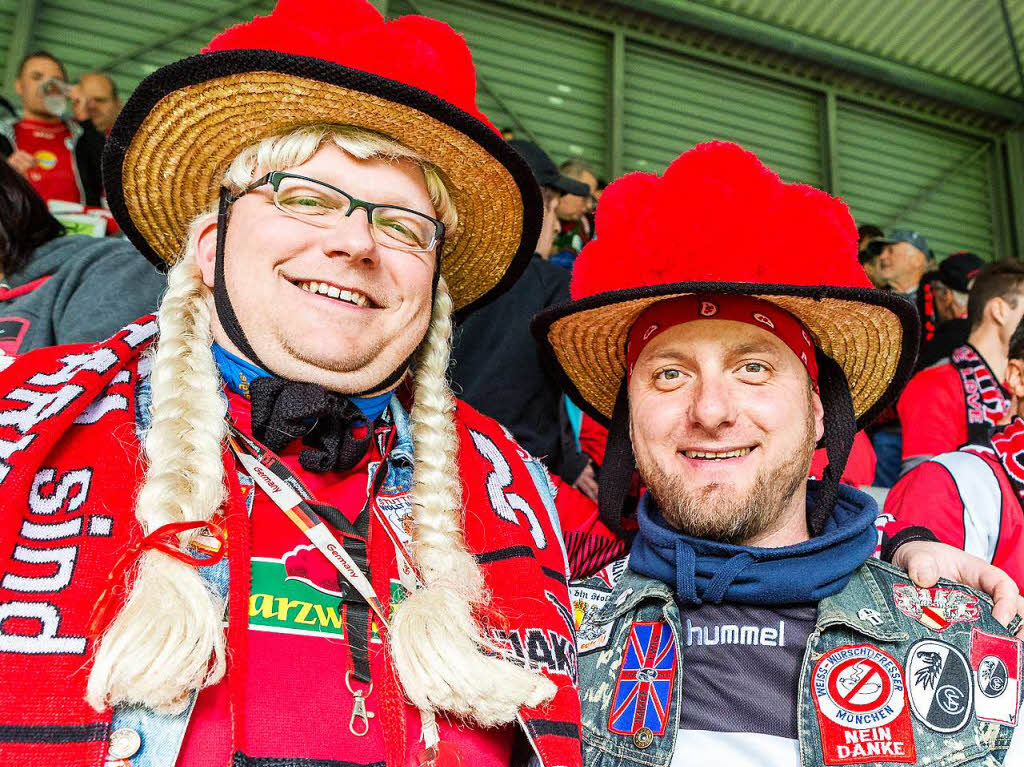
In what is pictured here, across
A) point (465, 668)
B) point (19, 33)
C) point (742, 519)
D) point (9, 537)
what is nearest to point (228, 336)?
point (9, 537)

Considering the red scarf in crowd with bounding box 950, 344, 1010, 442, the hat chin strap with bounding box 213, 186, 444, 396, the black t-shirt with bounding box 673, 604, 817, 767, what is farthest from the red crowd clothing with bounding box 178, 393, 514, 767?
the red scarf in crowd with bounding box 950, 344, 1010, 442

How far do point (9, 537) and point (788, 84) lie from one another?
32.5ft

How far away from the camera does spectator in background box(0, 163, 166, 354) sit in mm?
2359

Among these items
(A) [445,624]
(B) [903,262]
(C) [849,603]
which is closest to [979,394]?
(C) [849,603]

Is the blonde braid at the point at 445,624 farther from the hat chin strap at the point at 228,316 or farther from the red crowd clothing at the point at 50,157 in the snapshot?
the red crowd clothing at the point at 50,157

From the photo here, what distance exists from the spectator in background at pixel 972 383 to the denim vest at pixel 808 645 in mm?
2026

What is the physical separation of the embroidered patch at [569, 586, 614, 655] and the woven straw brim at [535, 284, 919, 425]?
2.07 feet

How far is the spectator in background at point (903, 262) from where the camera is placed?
6.70 metres

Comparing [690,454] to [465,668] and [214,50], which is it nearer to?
[465,668]

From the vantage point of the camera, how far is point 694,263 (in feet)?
7.11

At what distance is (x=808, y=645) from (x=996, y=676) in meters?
0.38

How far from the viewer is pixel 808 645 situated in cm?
194

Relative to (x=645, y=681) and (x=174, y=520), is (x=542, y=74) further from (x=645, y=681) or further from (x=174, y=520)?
(x=174, y=520)

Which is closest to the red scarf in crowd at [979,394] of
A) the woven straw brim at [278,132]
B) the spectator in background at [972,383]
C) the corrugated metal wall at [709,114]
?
the spectator in background at [972,383]
